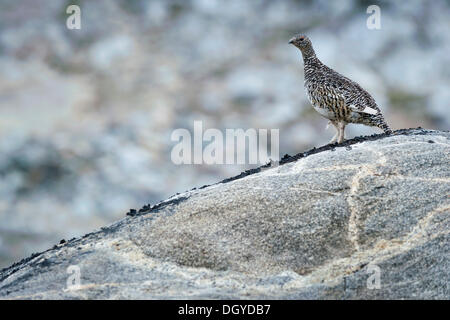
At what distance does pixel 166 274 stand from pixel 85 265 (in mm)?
1258

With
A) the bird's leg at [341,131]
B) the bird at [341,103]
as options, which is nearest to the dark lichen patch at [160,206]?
the bird at [341,103]

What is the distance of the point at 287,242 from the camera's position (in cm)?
1169

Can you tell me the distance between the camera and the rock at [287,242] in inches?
428

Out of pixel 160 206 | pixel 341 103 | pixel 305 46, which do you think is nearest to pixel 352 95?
pixel 341 103

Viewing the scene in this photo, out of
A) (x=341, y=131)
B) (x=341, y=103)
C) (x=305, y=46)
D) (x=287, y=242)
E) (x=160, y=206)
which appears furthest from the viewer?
(x=305, y=46)

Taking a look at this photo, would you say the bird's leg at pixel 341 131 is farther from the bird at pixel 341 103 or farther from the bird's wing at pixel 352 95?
the bird's wing at pixel 352 95

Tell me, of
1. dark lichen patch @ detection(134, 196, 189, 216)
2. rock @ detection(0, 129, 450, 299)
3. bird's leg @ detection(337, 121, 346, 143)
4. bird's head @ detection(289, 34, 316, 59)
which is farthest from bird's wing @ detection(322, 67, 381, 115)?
dark lichen patch @ detection(134, 196, 189, 216)

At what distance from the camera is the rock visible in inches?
428

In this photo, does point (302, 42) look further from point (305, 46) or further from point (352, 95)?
point (352, 95)

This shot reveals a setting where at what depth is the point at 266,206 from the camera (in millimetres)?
12344

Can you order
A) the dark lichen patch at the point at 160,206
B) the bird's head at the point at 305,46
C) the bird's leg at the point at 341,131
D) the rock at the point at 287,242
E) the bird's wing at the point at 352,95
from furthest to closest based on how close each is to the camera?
1. the bird's head at the point at 305,46
2. the bird's leg at the point at 341,131
3. the bird's wing at the point at 352,95
4. the dark lichen patch at the point at 160,206
5. the rock at the point at 287,242

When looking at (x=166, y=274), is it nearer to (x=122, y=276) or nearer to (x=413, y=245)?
(x=122, y=276)

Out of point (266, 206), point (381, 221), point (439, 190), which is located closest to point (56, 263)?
point (266, 206)

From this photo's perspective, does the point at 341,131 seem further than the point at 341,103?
Yes
